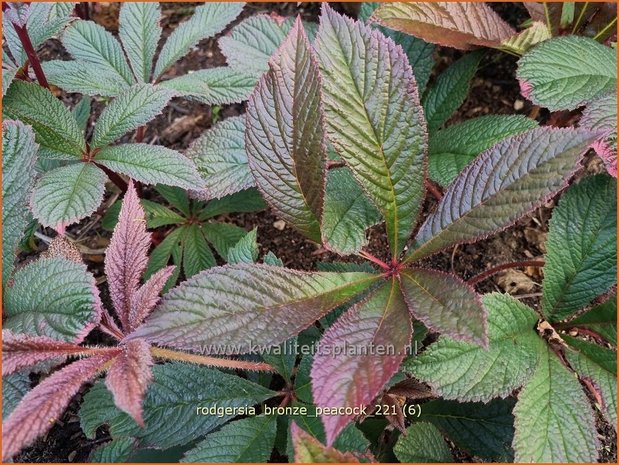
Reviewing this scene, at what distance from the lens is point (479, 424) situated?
4.25ft

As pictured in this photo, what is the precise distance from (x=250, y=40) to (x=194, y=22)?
0.54ft

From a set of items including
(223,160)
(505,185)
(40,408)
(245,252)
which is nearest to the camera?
(40,408)

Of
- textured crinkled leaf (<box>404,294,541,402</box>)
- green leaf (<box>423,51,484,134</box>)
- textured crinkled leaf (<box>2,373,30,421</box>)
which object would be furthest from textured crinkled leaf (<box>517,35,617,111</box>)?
textured crinkled leaf (<box>2,373,30,421</box>)

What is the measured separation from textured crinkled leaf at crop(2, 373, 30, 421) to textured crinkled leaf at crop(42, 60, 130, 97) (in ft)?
2.47

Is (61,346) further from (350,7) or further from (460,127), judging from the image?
(350,7)

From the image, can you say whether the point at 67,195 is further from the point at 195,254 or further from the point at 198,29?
the point at 198,29

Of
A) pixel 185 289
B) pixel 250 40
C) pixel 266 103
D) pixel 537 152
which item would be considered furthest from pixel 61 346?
pixel 250 40

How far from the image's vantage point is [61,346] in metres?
0.95

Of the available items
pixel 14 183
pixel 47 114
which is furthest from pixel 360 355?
pixel 47 114

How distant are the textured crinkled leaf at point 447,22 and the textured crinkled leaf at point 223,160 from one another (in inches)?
18.3

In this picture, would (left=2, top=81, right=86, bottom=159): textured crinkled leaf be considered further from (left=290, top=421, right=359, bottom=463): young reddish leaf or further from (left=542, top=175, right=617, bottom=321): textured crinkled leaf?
(left=542, top=175, right=617, bottom=321): textured crinkled leaf

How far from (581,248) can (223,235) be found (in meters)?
0.91

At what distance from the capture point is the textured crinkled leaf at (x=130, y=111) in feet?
4.49

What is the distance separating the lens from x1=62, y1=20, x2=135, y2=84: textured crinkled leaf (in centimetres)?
161
